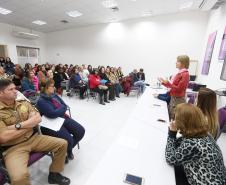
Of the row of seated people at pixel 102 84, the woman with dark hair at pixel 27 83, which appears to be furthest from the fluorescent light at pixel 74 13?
the woman with dark hair at pixel 27 83

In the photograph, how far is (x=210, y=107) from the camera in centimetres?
145

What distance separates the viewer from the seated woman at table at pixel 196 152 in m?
0.98

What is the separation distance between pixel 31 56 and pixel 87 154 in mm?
10226

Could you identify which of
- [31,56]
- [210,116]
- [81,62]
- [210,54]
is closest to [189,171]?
[210,116]

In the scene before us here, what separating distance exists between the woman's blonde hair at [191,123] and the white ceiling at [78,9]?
5.76 m

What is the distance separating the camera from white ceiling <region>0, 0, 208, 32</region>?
580 cm

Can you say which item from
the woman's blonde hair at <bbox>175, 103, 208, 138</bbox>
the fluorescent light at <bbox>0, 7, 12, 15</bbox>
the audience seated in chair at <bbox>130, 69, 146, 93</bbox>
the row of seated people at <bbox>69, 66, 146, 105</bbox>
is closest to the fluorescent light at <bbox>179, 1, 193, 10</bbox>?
the audience seated in chair at <bbox>130, 69, 146, 93</bbox>

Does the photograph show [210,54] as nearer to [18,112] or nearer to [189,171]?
[189,171]

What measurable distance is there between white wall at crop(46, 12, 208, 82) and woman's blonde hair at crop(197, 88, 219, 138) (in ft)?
22.4

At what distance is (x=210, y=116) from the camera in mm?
1403

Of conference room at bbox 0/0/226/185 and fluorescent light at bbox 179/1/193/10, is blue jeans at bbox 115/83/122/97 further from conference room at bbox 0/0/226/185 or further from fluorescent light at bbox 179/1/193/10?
fluorescent light at bbox 179/1/193/10

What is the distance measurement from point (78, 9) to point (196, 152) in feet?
22.9

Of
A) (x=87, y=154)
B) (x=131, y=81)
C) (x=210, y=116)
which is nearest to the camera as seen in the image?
(x=210, y=116)

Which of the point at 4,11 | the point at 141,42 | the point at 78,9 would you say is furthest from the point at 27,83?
the point at 141,42
